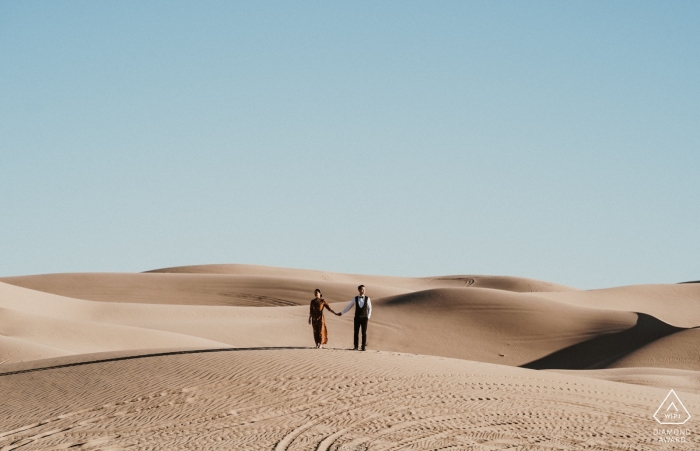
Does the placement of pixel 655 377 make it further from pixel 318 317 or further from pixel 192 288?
pixel 192 288

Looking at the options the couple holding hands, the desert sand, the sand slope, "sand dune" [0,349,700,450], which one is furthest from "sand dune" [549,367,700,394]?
the couple holding hands

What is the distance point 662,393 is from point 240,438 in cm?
912

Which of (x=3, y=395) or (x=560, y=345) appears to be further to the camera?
(x=560, y=345)

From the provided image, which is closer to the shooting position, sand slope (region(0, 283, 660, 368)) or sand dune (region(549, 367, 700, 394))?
sand dune (region(549, 367, 700, 394))

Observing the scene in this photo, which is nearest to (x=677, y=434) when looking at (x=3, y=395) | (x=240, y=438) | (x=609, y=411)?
(x=609, y=411)

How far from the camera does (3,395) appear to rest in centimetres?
1516

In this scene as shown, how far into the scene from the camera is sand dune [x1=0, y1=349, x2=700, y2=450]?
37.7 feet

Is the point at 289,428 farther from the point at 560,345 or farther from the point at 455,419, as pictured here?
the point at 560,345

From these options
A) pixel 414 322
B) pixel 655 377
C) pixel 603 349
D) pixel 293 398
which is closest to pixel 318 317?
pixel 293 398

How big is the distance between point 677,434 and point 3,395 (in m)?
10.7

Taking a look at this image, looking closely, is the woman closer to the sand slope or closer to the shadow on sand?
the sand slope

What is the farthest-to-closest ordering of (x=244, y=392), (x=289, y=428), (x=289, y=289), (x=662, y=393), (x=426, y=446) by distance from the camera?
(x=289, y=289) < (x=662, y=393) < (x=244, y=392) < (x=289, y=428) < (x=426, y=446)

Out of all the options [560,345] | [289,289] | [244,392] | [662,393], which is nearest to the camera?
[244,392]

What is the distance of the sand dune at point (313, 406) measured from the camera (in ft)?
37.7
